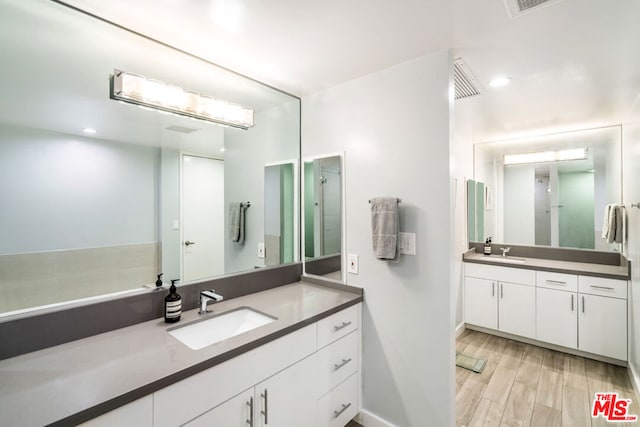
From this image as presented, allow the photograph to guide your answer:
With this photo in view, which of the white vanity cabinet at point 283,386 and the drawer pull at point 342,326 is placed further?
the drawer pull at point 342,326

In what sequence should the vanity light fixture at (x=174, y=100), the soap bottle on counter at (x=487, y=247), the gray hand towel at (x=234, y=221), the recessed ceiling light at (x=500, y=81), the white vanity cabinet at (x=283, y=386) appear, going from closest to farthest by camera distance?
1. the white vanity cabinet at (x=283, y=386)
2. the vanity light fixture at (x=174, y=100)
3. the recessed ceiling light at (x=500, y=81)
4. the gray hand towel at (x=234, y=221)
5. the soap bottle on counter at (x=487, y=247)

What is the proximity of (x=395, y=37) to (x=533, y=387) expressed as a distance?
2.86 meters

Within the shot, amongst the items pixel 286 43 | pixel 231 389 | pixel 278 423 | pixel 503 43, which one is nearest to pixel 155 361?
pixel 231 389

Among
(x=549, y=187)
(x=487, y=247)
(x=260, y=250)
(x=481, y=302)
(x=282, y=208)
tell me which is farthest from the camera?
(x=487, y=247)

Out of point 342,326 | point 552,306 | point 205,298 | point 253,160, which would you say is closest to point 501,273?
point 552,306

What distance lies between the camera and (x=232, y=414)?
1165 millimetres

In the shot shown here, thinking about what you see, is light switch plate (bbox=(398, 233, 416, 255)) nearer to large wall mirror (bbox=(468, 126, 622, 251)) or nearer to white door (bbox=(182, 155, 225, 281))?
white door (bbox=(182, 155, 225, 281))

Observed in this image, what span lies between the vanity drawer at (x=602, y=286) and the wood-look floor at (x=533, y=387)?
69cm

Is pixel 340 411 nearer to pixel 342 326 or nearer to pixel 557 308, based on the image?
pixel 342 326

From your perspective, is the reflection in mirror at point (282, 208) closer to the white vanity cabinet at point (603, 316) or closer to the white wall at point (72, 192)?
the white wall at point (72, 192)

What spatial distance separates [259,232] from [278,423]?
1.28 m

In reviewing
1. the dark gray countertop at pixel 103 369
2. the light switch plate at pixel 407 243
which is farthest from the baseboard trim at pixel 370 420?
the light switch plate at pixel 407 243

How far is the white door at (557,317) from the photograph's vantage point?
8.99ft

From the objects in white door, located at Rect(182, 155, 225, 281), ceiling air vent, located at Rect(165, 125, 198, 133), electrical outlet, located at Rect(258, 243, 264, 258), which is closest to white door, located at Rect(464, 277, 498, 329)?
electrical outlet, located at Rect(258, 243, 264, 258)
